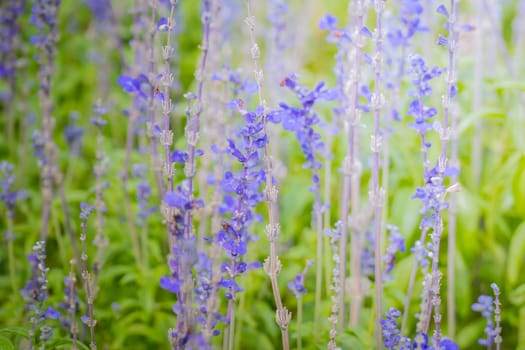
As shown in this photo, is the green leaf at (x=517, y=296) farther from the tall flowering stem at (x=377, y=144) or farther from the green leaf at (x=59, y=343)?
the green leaf at (x=59, y=343)

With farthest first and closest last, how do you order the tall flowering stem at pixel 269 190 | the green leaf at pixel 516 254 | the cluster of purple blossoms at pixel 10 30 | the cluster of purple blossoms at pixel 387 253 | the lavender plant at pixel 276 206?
1. the cluster of purple blossoms at pixel 10 30
2. the green leaf at pixel 516 254
3. the cluster of purple blossoms at pixel 387 253
4. the lavender plant at pixel 276 206
5. the tall flowering stem at pixel 269 190

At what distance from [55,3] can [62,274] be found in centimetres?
137

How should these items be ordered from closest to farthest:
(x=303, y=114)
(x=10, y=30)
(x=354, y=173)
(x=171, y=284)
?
(x=171, y=284)
(x=303, y=114)
(x=354, y=173)
(x=10, y=30)

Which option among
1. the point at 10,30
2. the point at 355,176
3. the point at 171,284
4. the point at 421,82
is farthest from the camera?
the point at 10,30

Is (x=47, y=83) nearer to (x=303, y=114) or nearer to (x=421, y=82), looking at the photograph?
(x=303, y=114)

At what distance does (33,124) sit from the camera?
413 cm

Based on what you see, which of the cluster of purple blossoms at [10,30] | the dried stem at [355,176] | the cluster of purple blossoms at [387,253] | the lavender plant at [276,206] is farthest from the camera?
the cluster of purple blossoms at [10,30]

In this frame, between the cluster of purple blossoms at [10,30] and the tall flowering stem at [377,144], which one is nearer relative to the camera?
the tall flowering stem at [377,144]

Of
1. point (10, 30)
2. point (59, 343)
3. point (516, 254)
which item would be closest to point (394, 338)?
point (516, 254)

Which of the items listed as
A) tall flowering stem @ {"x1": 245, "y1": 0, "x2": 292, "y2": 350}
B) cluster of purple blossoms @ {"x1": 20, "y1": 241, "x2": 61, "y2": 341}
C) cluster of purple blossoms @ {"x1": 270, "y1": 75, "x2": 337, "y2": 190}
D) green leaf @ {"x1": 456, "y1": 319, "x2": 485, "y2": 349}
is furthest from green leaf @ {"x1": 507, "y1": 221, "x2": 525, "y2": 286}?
cluster of purple blossoms @ {"x1": 20, "y1": 241, "x2": 61, "y2": 341}

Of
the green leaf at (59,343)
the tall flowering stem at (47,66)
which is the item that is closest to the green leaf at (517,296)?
the green leaf at (59,343)

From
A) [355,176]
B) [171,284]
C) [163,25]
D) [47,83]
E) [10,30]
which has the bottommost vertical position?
[171,284]

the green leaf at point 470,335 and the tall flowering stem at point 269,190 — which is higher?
the tall flowering stem at point 269,190

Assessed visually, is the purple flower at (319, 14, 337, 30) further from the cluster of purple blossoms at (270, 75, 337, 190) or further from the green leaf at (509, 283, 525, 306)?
the green leaf at (509, 283, 525, 306)
